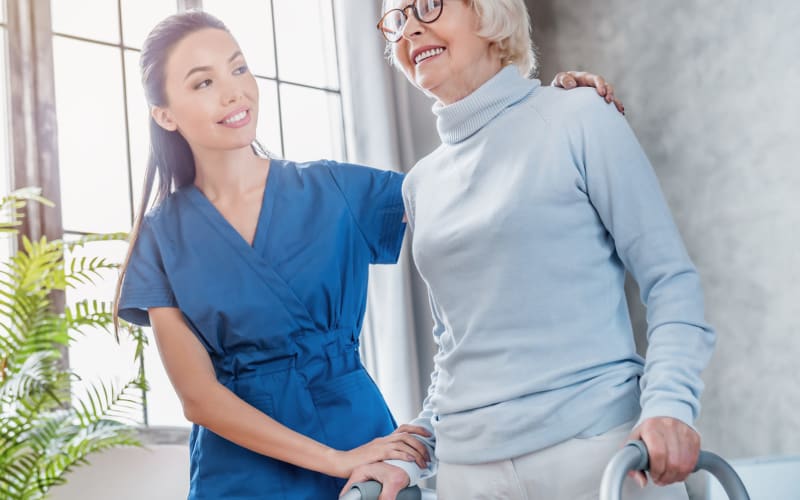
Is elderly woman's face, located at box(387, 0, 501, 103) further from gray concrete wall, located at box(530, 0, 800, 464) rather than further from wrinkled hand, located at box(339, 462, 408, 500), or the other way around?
gray concrete wall, located at box(530, 0, 800, 464)

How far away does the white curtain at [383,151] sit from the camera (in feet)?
13.9

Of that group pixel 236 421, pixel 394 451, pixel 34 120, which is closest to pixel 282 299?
pixel 236 421

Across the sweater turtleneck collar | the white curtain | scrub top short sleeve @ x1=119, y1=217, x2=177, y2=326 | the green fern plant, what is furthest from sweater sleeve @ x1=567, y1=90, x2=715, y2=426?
the white curtain

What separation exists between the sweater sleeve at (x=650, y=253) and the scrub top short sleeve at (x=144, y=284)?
2.77 ft

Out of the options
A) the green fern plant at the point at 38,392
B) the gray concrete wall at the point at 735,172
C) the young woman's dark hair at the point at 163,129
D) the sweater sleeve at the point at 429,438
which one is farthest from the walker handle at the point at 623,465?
the gray concrete wall at the point at 735,172

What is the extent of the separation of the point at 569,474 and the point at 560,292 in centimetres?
23

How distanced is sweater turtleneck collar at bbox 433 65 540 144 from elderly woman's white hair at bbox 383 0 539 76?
42 mm

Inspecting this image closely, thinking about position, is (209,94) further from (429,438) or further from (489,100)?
(429,438)

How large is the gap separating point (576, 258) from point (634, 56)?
332cm

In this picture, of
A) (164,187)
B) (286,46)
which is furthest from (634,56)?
(164,187)

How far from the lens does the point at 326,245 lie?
73.9 inches

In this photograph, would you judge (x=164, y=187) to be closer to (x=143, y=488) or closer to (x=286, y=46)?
(x=143, y=488)

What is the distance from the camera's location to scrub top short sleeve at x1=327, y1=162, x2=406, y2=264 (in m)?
1.94

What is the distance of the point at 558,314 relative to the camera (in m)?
1.34
